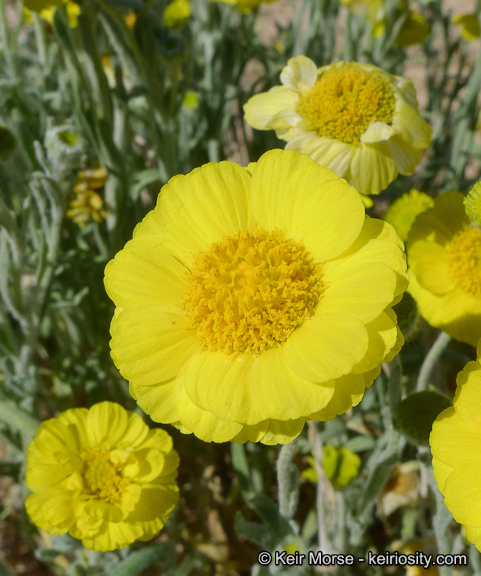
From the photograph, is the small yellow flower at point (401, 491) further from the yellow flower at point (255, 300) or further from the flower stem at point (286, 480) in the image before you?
the yellow flower at point (255, 300)

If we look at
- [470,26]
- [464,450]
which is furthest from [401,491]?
[470,26]

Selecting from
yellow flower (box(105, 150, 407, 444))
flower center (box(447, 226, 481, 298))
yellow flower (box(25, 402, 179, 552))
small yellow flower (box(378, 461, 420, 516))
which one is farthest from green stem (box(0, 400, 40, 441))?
flower center (box(447, 226, 481, 298))

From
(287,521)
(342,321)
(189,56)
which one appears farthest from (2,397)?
(189,56)

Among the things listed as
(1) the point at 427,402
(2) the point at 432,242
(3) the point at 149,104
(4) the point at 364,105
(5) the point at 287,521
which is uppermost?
(4) the point at 364,105

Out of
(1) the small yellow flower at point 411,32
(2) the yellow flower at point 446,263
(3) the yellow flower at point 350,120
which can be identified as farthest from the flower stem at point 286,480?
(1) the small yellow flower at point 411,32

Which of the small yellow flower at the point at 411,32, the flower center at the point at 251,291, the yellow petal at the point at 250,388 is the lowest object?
the yellow petal at the point at 250,388

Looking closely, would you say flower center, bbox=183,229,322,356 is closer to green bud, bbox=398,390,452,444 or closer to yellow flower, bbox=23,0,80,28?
green bud, bbox=398,390,452,444

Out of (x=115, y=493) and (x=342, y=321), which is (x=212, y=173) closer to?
(x=342, y=321)
